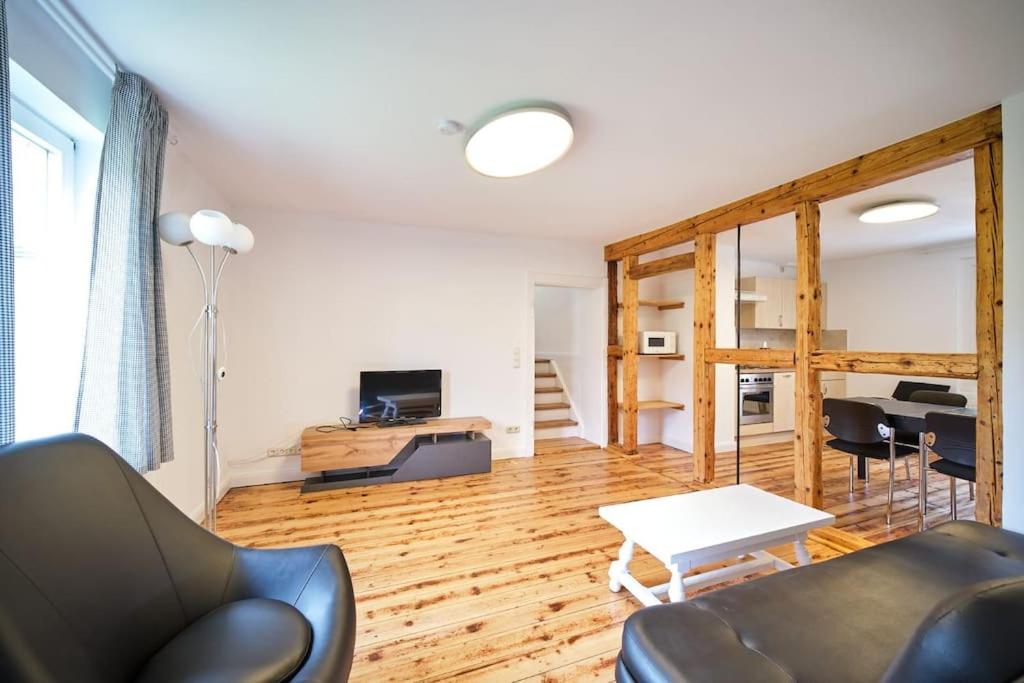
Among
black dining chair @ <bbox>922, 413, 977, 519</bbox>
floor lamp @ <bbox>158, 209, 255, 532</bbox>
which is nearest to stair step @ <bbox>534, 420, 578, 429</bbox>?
black dining chair @ <bbox>922, 413, 977, 519</bbox>

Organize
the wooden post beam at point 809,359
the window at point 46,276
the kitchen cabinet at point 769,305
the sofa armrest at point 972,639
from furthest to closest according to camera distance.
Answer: the kitchen cabinet at point 769,305 < the wooden post beam at point 809,359 < the window at point 46,276 < the sofa armrest at point 972,639

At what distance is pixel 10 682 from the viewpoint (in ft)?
2.30

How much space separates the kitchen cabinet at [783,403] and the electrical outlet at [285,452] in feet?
17.8

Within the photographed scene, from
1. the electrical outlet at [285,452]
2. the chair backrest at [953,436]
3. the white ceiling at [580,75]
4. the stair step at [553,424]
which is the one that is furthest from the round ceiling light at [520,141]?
the stair step at [553,424]

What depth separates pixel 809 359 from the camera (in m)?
2.72

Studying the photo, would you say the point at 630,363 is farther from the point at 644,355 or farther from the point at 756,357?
the point at 756,357

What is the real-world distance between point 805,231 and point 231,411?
4.81 m

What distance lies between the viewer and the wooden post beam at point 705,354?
11.6 feet

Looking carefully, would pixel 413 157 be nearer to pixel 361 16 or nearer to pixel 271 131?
pixel 271 131

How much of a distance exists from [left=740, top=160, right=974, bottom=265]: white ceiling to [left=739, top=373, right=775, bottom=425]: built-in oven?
1538mm

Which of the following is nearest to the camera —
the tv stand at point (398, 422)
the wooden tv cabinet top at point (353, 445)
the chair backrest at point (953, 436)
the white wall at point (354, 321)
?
the chair backrest at point (953, 436)

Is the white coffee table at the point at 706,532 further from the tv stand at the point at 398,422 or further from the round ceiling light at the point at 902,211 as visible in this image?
the round ceiling light at the point at 902,211

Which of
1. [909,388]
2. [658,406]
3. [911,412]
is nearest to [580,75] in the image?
[911,412]

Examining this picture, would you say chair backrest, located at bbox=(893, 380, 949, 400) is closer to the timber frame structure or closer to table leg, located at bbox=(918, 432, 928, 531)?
table leg, located at bbox=(918, 432, 928, 531)
